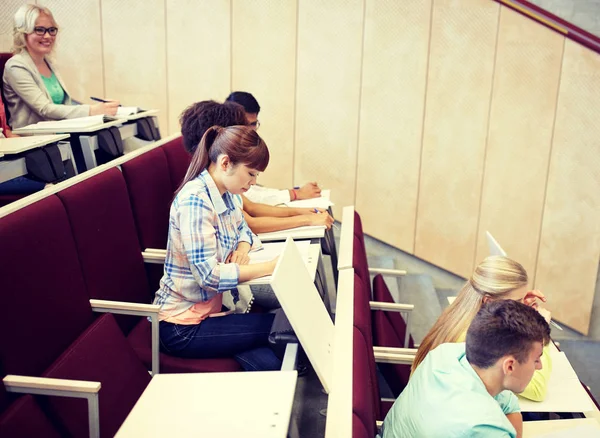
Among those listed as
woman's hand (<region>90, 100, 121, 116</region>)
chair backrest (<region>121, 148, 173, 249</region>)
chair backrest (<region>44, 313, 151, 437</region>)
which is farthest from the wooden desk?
chair backrest (<region>44, 313, 151, 437</region>)

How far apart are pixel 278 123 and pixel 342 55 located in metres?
0.45

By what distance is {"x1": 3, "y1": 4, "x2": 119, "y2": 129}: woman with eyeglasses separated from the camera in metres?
2.53

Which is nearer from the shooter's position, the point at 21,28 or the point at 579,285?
the point at 21,28

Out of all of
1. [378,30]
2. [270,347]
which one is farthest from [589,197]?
[270,347]

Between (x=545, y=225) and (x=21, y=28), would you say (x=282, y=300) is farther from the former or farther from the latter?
(x=545, y=225)

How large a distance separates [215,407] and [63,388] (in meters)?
0.32

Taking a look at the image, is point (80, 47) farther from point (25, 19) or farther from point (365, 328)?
point (365, 328)

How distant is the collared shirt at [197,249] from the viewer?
5.08 ft

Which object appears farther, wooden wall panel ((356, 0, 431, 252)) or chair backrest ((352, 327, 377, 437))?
wooden wall panel ((356, 0, 431, 252))

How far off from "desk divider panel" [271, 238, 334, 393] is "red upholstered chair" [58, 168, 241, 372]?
1.11 ft

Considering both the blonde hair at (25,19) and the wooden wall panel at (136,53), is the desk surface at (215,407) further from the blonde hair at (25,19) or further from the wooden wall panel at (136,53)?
the wooden wall panel at (136,53)

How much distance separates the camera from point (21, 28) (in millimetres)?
2535

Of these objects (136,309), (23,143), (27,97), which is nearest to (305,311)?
(136,309)

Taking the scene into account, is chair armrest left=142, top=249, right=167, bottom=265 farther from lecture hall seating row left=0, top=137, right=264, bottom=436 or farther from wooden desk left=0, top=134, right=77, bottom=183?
wooden desk left=0, top=134, right=77, bottom=183
